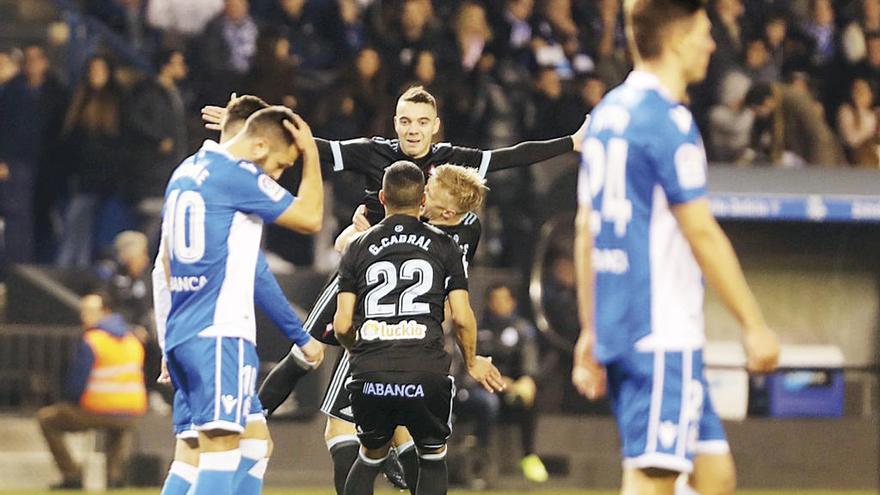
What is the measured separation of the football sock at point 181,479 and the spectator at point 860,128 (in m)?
11.9

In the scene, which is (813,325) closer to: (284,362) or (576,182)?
(576,182)

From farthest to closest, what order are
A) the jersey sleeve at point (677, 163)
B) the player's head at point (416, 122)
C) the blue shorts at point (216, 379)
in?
1. the player's head at point (416, 122)
2. the blue shorts at point (216, 379)
3. the jersey sleeve at point (677, 163)

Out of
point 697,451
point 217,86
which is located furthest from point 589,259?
point 217,86

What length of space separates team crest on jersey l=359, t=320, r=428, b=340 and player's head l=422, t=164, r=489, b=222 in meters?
0.80

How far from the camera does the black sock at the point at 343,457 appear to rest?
935cm

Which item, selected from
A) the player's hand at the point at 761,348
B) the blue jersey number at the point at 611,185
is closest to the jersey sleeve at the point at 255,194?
the blue jersey number at the point at 611,185

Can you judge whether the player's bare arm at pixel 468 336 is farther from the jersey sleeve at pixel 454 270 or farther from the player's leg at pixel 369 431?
the player's leg at pixel 369 431

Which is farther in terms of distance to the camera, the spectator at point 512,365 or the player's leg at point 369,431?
the spectator at point 512,365

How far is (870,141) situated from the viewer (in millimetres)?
18266

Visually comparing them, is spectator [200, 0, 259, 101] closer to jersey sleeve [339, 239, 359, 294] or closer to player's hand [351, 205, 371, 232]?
player's hand [351, 205, 371, 232]

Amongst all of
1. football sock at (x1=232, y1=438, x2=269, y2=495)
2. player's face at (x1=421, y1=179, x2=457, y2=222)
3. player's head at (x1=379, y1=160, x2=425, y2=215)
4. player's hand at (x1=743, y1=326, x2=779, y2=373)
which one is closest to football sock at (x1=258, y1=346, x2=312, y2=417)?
player's face at (x1=421, y1=179, x2=457, y2=222)

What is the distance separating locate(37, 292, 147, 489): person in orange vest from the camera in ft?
49.5

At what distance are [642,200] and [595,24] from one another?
13.1 m

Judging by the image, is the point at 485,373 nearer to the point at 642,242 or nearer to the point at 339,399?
the point at 339,399
